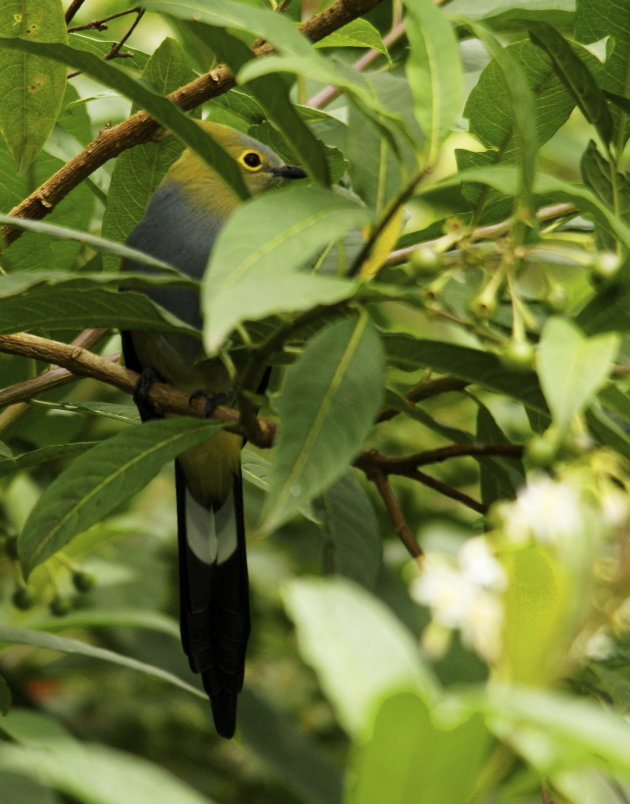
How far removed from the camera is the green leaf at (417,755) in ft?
A: 2.40

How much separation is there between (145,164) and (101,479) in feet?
2.89

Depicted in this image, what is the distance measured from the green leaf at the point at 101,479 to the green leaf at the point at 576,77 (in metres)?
0.70

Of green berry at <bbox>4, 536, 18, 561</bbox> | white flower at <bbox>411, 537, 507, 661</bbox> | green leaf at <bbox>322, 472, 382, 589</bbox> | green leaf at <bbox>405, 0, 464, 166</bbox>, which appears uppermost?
green leaf at <bbox>405, 0, 464, 166</bbox>

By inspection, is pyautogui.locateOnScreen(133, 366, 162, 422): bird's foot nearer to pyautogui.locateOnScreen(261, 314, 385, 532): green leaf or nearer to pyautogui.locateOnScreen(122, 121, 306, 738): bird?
pyautogui.locateOnScreen(122, 121, 306, 738): bird

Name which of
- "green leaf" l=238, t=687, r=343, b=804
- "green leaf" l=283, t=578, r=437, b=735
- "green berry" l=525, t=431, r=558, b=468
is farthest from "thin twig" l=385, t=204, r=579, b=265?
"green leaf" l=238, t=687, r=343, b=804

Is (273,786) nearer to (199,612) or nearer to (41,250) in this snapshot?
(199,612)

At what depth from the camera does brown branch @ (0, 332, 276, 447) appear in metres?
1.71

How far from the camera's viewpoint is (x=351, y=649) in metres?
0.73

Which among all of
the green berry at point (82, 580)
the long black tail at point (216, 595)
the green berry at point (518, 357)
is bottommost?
the green berry at point (82, 580)

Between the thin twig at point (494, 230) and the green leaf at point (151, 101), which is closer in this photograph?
the green leaf at point (151, 101)

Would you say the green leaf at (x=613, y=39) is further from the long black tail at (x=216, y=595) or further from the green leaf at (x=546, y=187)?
the long black tail at (x=216, y=595)

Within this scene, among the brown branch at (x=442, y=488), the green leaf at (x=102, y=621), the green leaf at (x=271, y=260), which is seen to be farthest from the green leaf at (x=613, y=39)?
the green leaf at (x=102, y=621)

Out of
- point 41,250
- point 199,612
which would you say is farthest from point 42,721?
point 41,250

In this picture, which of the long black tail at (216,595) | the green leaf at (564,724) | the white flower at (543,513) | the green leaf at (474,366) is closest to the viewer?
the green leaf at (564,724)
